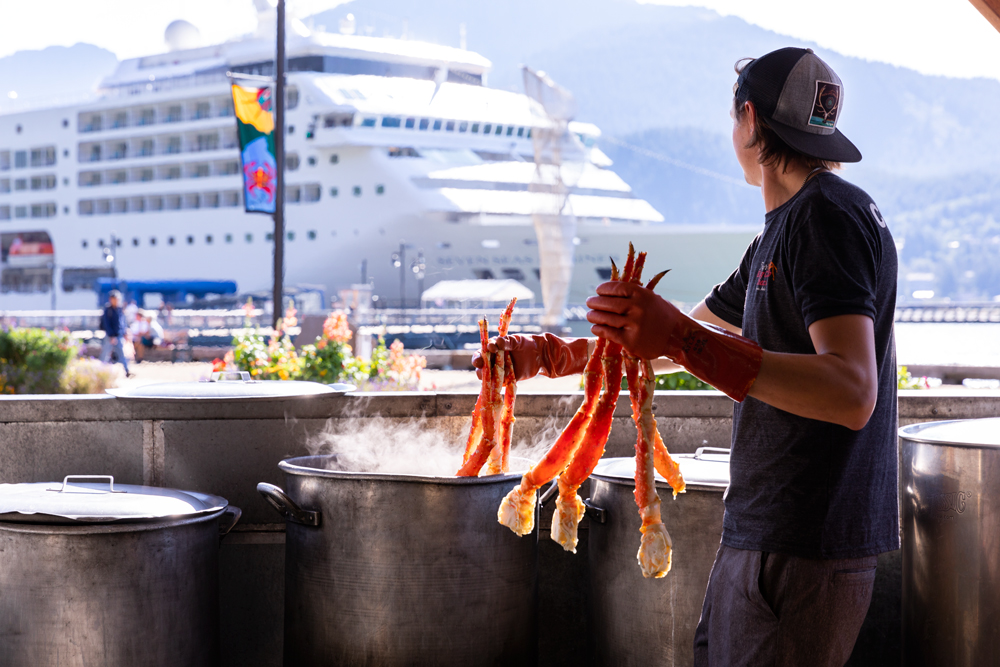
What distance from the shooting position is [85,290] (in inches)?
2175

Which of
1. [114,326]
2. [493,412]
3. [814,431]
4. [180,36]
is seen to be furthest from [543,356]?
[180,36]

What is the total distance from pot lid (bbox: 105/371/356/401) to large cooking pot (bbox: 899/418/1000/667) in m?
2.37

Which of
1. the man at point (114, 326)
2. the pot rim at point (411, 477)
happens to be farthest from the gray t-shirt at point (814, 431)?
the man at point (114, 326)

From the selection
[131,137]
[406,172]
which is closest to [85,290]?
[131,137]

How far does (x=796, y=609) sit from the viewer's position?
77.3 inches

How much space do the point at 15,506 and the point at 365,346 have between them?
1307 centimetres

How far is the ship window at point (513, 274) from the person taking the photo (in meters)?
47.8

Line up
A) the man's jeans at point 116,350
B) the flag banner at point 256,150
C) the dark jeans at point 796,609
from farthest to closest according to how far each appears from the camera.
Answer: the man's jeans at point 116,350, the flag banner at point 256,150, the dark jeans at point 796,609

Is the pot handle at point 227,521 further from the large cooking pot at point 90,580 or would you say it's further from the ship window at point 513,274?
the ship window at point 513,274

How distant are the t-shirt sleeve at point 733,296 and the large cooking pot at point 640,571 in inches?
36.2

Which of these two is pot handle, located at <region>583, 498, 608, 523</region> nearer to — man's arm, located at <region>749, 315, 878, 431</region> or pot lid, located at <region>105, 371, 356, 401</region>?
pot lid, located at <region>105, 371, 356, 401</region>

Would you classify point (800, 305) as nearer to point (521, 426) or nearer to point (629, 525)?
point (629, 525)

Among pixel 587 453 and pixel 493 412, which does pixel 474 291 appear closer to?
pixel 493 412

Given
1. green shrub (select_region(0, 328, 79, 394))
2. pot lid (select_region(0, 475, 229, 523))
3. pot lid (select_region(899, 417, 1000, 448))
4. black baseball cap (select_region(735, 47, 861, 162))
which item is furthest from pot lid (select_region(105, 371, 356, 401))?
green shrub (select_region(0, 328, 79, 394))
